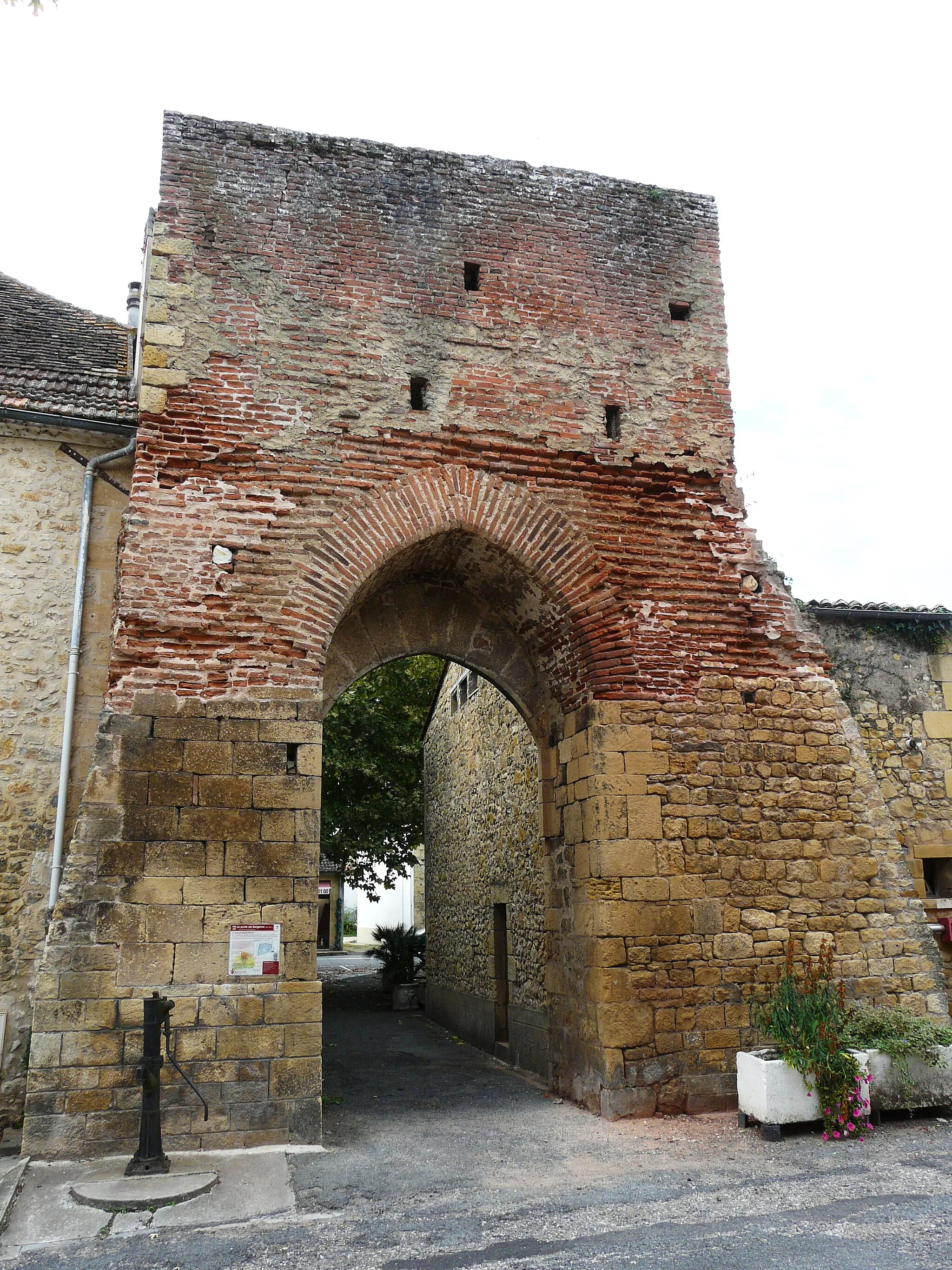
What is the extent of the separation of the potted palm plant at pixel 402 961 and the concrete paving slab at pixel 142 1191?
427 inches

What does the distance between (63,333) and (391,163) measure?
3.56m

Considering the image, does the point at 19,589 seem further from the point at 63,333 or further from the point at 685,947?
the point at 685,947

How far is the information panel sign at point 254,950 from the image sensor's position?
594 cm

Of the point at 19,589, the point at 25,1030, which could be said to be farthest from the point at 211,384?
the point at 25,1030

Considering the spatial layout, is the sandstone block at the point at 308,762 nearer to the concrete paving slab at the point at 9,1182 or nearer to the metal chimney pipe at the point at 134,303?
the concrete paving slab at the point at 9,1182

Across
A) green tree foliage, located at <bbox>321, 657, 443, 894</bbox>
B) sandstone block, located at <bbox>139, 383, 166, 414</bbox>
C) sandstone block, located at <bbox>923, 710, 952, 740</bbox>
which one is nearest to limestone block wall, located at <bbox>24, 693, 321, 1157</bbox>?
sandstone block, located at <bbox>139, 383, 166, 414</bbox>

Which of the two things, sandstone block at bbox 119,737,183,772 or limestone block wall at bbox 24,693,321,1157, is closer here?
limestone block wall at bbox 24,693,321,1157

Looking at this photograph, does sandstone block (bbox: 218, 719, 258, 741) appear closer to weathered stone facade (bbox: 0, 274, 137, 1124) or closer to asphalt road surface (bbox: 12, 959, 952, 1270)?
weathered stone facade (bbox: 0, 274, 137, 1124)

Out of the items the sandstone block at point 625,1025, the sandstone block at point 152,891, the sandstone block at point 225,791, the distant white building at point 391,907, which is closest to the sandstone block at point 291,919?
the sandstone block at point 152,891

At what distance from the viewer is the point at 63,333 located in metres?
8.99

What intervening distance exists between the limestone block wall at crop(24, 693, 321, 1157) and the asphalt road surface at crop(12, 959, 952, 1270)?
0.63 meters

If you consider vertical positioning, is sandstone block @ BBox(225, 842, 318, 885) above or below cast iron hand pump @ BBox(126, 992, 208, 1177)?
above

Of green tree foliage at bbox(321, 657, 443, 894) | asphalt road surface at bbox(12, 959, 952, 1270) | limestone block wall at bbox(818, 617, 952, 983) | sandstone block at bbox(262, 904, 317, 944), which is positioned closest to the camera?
asphalt road surface at bbox(12, 959, 952, 1270)

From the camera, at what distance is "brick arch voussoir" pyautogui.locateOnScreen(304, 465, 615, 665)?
677 centimetres
